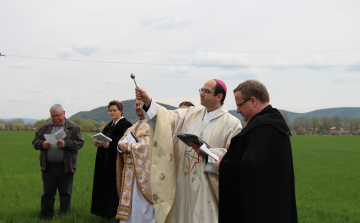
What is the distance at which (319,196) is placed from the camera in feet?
31.2

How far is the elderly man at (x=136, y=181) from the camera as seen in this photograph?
523 cm

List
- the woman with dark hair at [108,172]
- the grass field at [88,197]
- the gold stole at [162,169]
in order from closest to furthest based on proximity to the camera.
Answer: the gold stole at [162,169], the woman with dark hair at [108,172], the grass field at [88,197]

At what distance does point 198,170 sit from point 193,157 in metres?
0.18

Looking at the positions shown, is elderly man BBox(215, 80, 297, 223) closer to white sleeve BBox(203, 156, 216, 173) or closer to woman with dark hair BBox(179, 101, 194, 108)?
white sleeve BBox(203, 156, 216, 173)

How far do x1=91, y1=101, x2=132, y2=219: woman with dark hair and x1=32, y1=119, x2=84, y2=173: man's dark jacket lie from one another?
1.46 ft

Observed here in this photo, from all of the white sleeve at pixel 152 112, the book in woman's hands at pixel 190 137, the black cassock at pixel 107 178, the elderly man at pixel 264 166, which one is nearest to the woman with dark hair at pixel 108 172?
the black cassock at pixel 107 178

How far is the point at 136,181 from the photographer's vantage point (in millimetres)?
5324

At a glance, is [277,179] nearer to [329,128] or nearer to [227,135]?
[227,135]

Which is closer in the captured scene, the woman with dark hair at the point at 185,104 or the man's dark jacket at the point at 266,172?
the man's dark jacket at the point at 266,172

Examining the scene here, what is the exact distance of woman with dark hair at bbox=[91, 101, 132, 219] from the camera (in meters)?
5.94

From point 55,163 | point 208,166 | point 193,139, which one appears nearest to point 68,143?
point 55,163

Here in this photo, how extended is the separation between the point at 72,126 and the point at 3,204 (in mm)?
2429

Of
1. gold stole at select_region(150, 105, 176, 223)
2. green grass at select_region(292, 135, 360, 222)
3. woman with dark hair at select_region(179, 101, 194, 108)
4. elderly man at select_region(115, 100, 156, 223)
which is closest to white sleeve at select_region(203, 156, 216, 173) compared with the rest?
gold stole at select_region(150, 105, 176, 223)

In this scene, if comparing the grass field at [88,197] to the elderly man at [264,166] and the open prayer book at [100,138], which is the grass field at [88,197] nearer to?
the open prayer book at [100,138]
